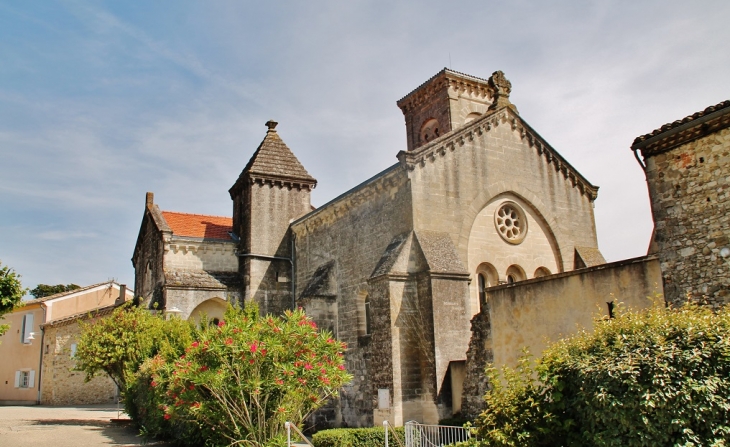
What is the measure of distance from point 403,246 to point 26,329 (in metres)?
29.4

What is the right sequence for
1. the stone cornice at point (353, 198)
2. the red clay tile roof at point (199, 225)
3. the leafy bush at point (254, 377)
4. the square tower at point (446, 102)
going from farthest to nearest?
1. the square tower at point (446, 102)
2. the red clay tile roof at point (199, 225)
3. the stone cornice at point (353, 198)
4. the leafy bush at point (254, 377)

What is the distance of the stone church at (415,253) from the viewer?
50.3 ft

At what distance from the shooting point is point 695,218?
10617 millimetres

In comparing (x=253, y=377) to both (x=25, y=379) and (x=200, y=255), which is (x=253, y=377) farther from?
(x=25, y=379)

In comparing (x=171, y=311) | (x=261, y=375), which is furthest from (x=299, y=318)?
(x=171, y=311)

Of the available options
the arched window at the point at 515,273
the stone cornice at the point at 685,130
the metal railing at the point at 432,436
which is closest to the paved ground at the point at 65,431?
the metal railing at the point at 432,436

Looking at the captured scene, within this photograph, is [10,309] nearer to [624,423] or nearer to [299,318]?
[299,318]

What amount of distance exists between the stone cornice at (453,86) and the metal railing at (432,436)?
19.0 meters

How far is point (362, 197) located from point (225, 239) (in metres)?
9.71

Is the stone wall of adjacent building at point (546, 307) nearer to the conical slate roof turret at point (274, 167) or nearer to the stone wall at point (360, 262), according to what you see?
the stone wall at point (360, 262)

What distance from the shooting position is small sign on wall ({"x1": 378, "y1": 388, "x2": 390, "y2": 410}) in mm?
15570

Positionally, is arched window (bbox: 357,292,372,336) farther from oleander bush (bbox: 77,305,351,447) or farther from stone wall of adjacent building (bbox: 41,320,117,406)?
stone wall of adjacent building (bbox: 41,320,117,406)

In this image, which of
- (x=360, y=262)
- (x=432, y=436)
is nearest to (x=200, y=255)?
(x=360, y=262)

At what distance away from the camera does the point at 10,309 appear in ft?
48.9
